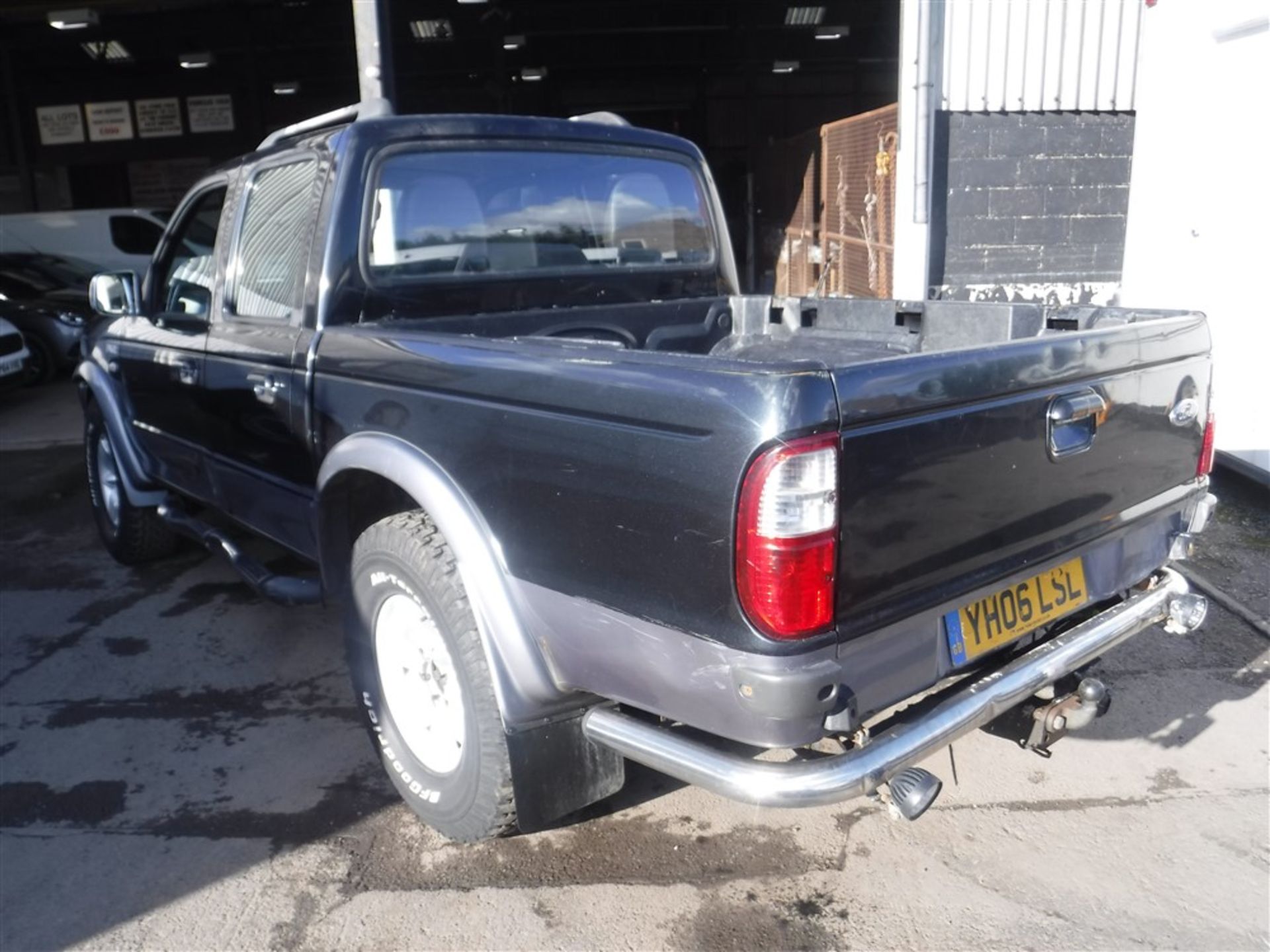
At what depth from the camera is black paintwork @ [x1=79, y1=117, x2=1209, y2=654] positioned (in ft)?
6.82

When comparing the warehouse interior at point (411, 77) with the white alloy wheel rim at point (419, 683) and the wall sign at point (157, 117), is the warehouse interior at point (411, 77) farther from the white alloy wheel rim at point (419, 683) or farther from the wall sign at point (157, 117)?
the white alloy wheel rim at point (419, 683)

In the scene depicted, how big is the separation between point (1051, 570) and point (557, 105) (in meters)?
21.6

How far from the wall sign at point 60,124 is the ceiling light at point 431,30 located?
291 inches

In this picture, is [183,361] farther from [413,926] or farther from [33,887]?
[413,926]

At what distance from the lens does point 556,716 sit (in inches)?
102

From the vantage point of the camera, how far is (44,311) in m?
12.4

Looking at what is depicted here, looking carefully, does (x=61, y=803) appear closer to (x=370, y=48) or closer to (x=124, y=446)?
(x=124, y=446)

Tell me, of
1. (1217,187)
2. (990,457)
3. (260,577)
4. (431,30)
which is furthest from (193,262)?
(431,30)

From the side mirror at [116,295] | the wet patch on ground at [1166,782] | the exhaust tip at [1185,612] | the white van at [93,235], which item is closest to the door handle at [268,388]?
the side mirror at [116,295]

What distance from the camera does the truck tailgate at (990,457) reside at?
6.89ft

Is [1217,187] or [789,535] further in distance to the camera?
[1217,187]

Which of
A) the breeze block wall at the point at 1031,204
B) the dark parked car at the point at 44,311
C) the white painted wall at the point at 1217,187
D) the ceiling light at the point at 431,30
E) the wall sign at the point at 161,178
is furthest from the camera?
the wall sign at the point at 161,178

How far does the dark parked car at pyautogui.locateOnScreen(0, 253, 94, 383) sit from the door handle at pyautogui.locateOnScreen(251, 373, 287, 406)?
9552 mm

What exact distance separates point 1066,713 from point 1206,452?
0.93m
